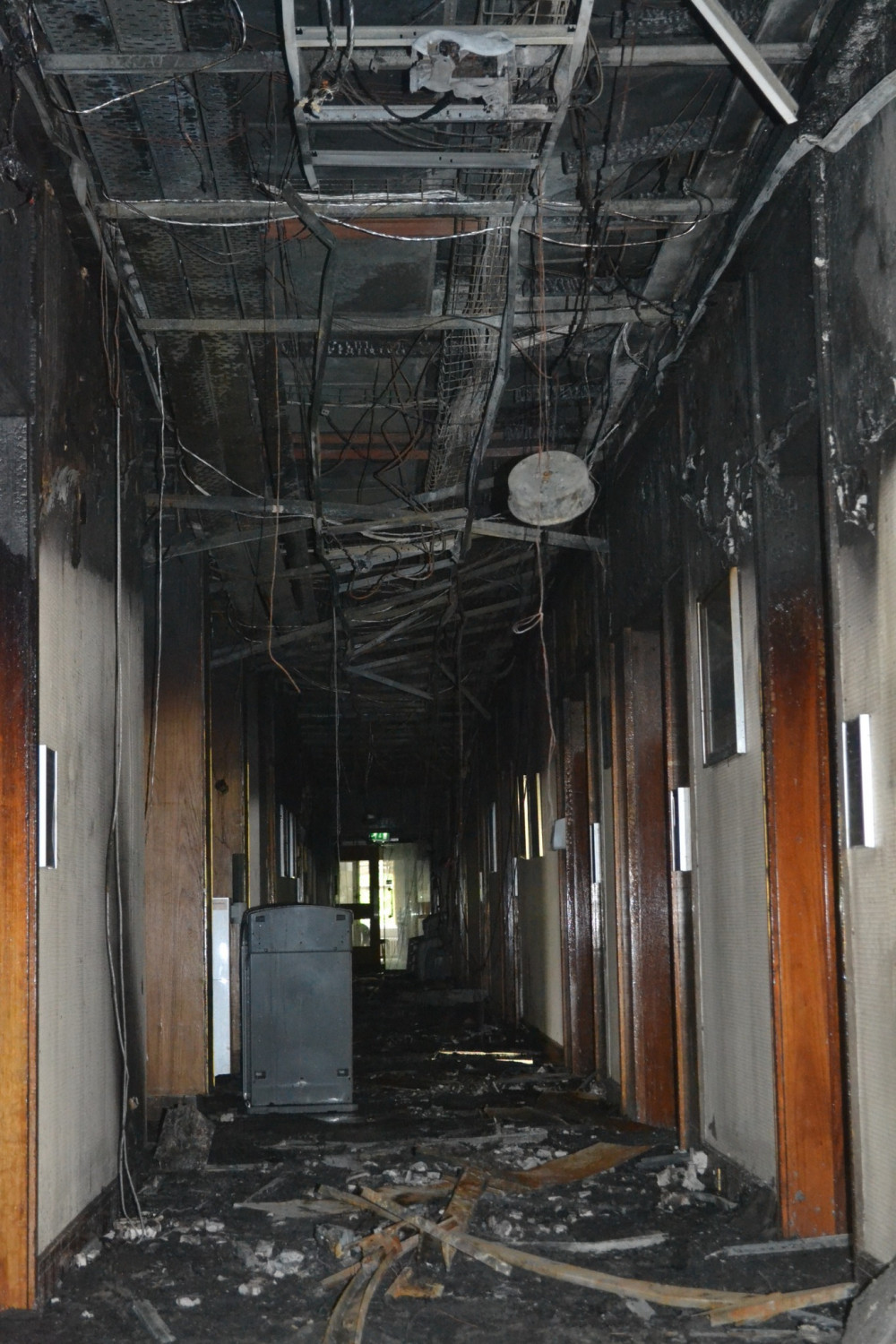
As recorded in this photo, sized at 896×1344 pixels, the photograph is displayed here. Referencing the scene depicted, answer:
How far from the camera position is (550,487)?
19.5 ft

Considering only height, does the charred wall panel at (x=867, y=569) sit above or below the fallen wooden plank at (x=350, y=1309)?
above

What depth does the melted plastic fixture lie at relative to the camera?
5922 millimetres

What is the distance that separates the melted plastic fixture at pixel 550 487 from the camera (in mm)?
5922

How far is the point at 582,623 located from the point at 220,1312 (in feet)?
17.7

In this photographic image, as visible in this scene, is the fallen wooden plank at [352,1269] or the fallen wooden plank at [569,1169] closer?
the fallen wooden plank at [352,1269]

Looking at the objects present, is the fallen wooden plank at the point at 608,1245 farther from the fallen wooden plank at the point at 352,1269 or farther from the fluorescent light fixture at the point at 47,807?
the fluorescent light fixture at the point at 47,807

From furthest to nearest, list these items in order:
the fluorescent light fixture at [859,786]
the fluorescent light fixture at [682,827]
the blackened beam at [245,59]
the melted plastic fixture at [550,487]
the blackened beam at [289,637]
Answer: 1. the blackened beam at [289,637]
2. the melted plastic fixture at [550,487]
3. the fluorescent light fixture at [682,827]
4. the blackened beam at [245,59]
5. the fluorescent light fixture at [859,786]

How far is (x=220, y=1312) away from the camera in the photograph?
385 centimetres

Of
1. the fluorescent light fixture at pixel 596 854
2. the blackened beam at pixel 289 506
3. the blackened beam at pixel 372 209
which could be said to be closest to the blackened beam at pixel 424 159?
the blackened beam at pixel 372 209

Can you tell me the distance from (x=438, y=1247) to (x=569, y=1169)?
128 cm

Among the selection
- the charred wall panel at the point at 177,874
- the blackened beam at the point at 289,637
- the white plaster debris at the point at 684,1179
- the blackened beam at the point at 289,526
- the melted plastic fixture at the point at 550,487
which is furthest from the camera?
the blackened beam at the point at 289,637

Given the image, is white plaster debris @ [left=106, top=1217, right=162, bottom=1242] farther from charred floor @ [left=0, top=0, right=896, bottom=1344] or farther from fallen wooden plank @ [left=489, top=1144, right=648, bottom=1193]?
fallen wooden plank @ [left=489, top=1144, right=648, bottom=1193]

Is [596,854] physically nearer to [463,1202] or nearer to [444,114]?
[463,1202]

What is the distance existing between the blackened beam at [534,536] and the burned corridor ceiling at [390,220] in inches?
0.7
